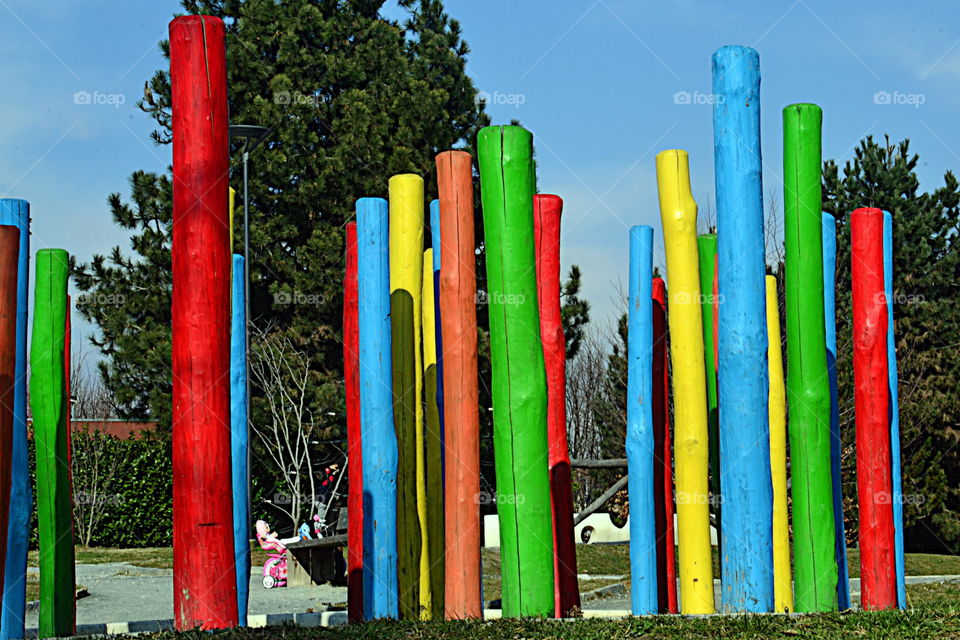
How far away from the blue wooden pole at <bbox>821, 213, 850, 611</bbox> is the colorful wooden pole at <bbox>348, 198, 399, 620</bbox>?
2590 mm

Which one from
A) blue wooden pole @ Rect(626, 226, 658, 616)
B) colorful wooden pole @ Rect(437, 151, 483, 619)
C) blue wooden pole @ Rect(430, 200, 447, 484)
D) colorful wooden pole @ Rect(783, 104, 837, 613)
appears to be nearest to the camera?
colorful wooden pole @ Rect(437, 151, 483, 619)

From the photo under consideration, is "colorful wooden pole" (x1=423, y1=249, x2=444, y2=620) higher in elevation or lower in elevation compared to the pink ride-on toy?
higher

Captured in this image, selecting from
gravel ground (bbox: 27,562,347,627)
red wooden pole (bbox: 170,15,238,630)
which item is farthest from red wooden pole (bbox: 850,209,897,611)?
gravel ground (bbox: 27,562,347,627)

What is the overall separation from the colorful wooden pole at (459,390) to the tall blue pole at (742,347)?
4.45 feet

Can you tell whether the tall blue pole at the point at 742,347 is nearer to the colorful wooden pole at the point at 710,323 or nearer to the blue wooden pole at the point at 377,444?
the colorful wooden pole at the point at 710,323

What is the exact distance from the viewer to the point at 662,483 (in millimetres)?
7613

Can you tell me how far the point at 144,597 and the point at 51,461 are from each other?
6.27 m

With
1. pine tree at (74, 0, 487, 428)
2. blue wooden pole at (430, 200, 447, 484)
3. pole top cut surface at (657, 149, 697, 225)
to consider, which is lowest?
blue wooden pole at (430, 200, 447, 484)

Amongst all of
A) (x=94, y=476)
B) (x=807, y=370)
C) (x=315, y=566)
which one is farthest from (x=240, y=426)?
(x=94, y=476)

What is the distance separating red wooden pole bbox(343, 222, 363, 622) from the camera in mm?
7176

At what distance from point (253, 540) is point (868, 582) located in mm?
16393

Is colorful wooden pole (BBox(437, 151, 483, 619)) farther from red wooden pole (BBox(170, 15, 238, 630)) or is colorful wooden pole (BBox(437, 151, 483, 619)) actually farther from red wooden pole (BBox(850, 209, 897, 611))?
red wooden pole (BBox(850, 209, 897, 611))

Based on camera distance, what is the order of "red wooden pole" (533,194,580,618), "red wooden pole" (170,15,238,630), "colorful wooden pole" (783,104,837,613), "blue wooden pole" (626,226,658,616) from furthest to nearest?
"red wooden pole" (533,194,580,618)
"blue wooden pole" (626,226,658,616)
"colorful wooden pole" (783,104,837,613)
"red wooden pole" (170,15,238,630)

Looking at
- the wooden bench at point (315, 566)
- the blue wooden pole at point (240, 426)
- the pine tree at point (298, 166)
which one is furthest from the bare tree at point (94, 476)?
the blue wooden pole at point (240, 426)
